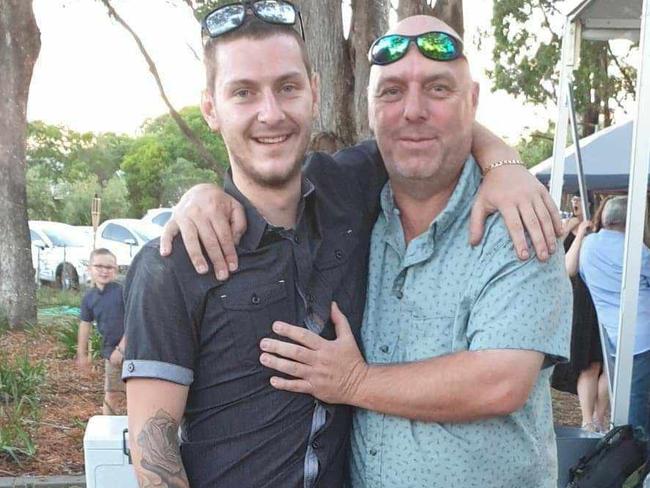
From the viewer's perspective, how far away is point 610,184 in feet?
31.4

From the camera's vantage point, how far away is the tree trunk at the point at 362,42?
568 cm

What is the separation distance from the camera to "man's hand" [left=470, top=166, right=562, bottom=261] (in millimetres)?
2215

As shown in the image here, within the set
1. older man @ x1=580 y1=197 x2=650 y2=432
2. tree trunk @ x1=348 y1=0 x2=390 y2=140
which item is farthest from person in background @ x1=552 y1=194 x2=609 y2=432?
tree trunk @ x1=348 y1=0 x2=390 y2=140

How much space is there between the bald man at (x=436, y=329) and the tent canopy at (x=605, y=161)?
23.8ft

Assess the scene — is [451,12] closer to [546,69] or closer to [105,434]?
[105,434]

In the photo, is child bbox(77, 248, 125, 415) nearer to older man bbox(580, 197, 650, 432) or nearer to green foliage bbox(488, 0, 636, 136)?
older man bbox(580, 197, 650, 432)

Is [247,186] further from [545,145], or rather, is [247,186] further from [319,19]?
[545,145]

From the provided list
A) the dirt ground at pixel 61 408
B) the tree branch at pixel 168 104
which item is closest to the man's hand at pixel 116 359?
the dirt ground at pixel 61 408

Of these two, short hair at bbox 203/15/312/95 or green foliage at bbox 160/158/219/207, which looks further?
green foliage at bbox 160/158/219/207

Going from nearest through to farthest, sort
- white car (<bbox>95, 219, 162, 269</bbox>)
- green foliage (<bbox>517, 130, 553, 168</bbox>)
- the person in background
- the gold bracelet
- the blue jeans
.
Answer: the gold bracelet
the blue jeans
the person in background
white car (<bbox>95, 219, 162, 269</bbox>)
green foliage (<bbox>517, 130, 553, 168</bbox>)

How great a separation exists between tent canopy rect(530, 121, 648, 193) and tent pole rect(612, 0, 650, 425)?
18.2ft

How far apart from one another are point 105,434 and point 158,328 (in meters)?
0.82

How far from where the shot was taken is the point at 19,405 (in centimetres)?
743

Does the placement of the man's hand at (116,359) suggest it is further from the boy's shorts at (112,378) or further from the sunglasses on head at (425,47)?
the sunglasses on head at (425,47)
